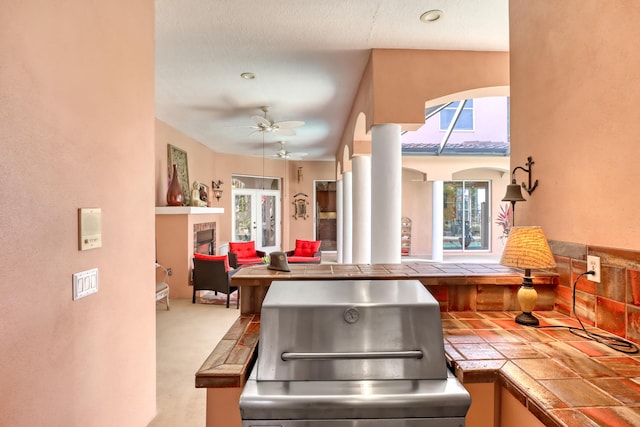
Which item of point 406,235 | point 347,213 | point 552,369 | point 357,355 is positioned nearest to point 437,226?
point 406,235

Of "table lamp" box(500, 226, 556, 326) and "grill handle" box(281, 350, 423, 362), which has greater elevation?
"table lamp" box(500, 226, 556, 326)

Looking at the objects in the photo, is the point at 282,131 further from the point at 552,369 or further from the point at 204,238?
the point at 552,369

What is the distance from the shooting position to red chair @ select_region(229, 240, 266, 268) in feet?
21.0

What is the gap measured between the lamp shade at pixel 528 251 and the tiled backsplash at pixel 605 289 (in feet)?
0.56

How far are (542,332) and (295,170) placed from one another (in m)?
8.72

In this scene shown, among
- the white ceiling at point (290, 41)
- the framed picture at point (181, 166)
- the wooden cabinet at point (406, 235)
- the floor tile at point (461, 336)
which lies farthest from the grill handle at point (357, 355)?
the wooden cabinet at point (406, 235)

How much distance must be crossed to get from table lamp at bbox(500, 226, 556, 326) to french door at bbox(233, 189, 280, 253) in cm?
787

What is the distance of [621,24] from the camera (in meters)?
1.30

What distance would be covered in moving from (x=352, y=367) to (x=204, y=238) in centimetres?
574

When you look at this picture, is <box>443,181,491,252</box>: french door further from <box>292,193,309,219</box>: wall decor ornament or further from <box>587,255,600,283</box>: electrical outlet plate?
<box>587,255,600,283</box>: electrical outlet plate

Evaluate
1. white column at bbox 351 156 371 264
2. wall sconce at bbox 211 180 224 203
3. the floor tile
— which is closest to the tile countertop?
the floor tile

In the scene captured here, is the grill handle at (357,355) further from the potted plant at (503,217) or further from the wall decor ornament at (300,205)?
the wall decor ornament at (300,205)

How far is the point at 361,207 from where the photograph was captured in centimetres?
493

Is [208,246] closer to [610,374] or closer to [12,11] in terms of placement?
[12,11]
